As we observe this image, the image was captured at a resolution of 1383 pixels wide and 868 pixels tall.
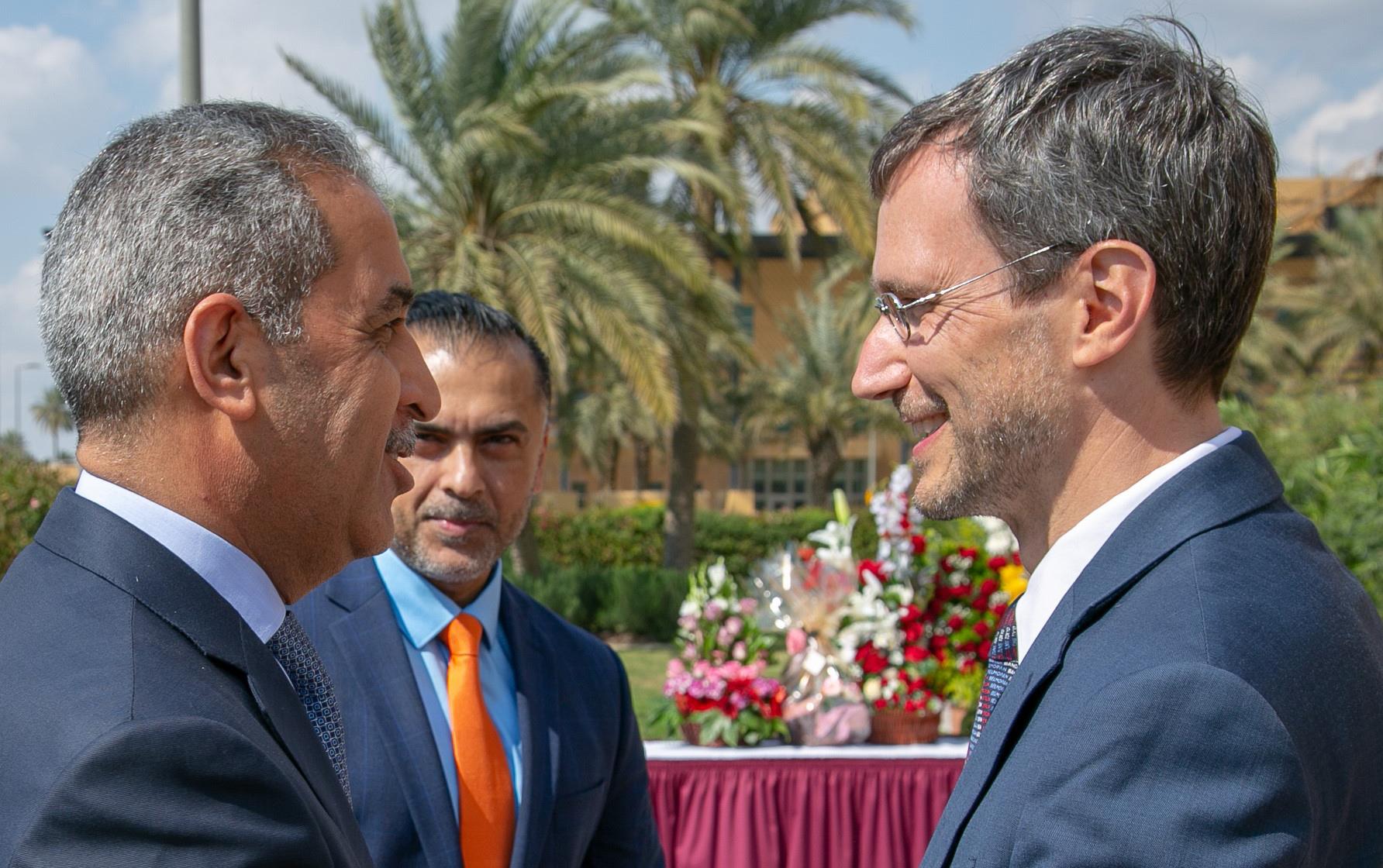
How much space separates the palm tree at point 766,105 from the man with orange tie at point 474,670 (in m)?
11.3

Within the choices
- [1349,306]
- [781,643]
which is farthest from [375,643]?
[1349,306]

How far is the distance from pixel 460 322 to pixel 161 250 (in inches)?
55.8

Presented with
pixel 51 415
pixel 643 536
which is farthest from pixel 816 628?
pixel 51 415

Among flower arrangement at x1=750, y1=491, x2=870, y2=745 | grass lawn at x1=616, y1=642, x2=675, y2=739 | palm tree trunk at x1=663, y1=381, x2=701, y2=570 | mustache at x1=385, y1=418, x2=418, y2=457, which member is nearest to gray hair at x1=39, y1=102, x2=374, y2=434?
mustache at x1=385, y1=418, x2=418, y2=457

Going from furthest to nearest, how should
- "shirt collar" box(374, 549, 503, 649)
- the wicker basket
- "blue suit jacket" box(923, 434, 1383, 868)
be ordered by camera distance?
the wicker basket
"shirt collar" box(374, 549, 503, 649)
"blue suit jacket" box(923, 434, 1383, 868)

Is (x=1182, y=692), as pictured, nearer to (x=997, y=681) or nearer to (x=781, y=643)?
(x=997, y=681)

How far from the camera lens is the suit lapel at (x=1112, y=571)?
1543mm

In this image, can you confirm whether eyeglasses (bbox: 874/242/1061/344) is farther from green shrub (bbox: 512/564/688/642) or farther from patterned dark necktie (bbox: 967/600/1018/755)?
green shrub (bbox: 512/564/688/642)

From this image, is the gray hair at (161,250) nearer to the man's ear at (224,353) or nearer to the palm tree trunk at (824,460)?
the man's ear at (224,353)

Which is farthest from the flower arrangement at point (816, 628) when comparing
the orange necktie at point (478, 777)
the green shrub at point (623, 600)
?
the green shrub at point (623, 600)

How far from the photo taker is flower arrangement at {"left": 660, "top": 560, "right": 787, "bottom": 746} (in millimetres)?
5031

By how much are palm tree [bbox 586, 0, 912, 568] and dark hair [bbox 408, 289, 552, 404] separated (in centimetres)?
1118

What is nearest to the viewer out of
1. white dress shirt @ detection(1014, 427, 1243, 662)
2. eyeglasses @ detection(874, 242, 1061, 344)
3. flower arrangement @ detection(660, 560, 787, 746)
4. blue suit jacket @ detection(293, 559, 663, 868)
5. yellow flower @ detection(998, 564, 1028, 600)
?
white dress shirt @ detection(1014, 427, 1243, 662)

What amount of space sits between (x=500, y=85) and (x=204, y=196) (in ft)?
40.9
